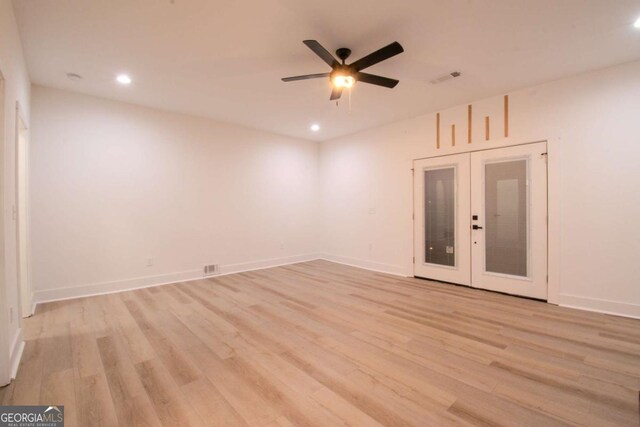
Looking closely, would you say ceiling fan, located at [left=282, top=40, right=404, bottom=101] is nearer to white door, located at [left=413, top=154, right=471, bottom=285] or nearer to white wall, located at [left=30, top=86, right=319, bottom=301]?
white door, located at [left=413, top=154, right=471, bottom=285]

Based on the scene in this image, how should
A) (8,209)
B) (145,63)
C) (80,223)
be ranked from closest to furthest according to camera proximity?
(8,209) → (145,63) → (80,223)

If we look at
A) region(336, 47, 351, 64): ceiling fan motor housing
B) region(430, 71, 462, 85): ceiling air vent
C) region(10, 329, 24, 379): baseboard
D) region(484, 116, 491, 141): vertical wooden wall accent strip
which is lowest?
region(10, 329, 24, 379): baseboard

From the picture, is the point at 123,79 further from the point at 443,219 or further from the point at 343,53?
the point at 443,219

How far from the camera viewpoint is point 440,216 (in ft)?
16.6

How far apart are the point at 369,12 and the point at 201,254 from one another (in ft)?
15.7

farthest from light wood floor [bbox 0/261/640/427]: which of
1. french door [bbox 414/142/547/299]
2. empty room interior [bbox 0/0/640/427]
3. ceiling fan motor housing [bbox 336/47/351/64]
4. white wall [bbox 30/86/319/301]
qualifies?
ceiling fan motor housing [bbox 336/47/351/64]

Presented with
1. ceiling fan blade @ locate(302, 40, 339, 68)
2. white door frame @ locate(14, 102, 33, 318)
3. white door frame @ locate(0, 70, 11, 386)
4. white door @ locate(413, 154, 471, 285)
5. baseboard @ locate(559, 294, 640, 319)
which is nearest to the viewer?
white door frame @ locate(0, 70, 11, 386)

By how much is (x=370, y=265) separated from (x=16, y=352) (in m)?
5.27

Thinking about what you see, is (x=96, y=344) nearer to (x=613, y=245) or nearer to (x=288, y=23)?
(x=288, y=23)

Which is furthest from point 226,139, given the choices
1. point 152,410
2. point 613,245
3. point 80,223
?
point 613,245

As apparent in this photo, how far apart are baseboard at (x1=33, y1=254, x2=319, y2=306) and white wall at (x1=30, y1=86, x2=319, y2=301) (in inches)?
0.7

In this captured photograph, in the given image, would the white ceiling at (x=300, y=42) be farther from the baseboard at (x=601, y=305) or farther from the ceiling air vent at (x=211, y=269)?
the ceiling air vent at (x=211, y=269)

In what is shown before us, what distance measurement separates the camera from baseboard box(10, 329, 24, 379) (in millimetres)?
2252

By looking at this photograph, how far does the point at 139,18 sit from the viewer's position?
262 centimetres
